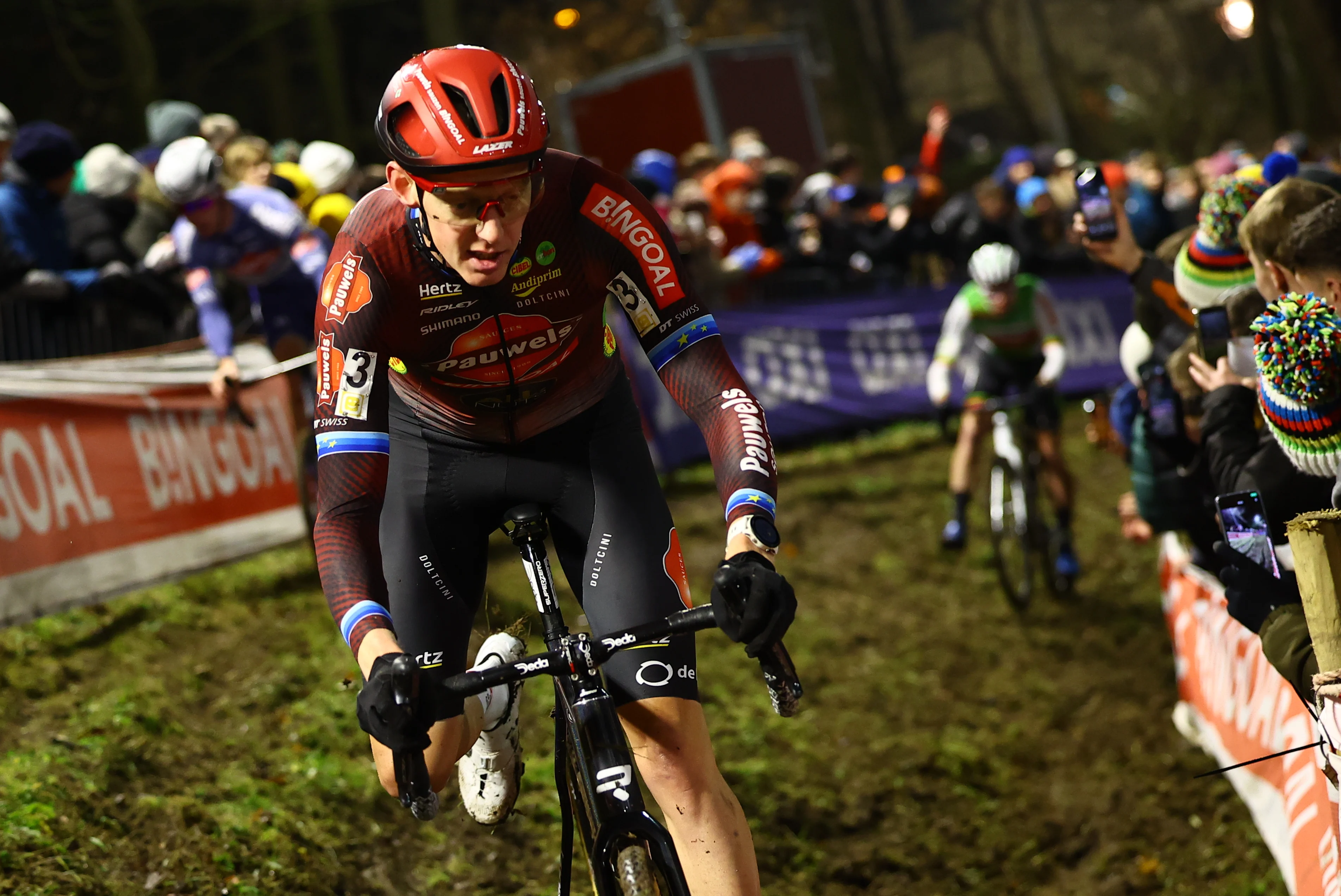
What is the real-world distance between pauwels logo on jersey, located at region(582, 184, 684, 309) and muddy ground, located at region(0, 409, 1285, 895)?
1364 millimetres

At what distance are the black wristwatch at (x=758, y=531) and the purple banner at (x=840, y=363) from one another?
9303 millimetres

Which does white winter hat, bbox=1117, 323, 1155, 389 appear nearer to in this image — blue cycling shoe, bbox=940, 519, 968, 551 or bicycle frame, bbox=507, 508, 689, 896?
bicycle frame, bbox=507, 508, 689, 896

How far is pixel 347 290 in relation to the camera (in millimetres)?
3865

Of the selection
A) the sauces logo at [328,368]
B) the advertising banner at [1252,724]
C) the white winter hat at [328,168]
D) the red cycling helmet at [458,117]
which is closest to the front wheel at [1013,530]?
the advertising banner at [1252,724]

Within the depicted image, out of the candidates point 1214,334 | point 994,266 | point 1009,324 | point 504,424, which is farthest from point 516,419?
point 1009,324

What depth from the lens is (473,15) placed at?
2908 centimetres

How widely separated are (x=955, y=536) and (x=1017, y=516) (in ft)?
1.97

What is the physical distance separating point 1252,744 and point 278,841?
4.26m

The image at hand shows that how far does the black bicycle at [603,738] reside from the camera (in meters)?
3.30

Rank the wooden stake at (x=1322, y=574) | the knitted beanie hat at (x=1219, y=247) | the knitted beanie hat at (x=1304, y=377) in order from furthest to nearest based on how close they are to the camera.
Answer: the knitted beanie hat at (x=1219, y=247)
the knitted beanie hat at (x=1304, y=377)
the wooden stake at (x=1322, y=574)

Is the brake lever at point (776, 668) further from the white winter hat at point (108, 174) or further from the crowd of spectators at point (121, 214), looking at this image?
the white winter hat at point (108, 174)

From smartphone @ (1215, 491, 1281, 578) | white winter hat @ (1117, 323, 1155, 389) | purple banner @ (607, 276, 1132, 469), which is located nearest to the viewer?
smartphone @ (1215, 491, 1281, 578)

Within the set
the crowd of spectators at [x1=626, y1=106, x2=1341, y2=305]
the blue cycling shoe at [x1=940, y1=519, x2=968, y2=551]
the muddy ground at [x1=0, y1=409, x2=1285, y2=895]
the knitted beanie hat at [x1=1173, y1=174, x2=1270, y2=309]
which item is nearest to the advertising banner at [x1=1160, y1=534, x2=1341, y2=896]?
the muddy ground at [x1=0, y1=409, x2=1285, y2=895]

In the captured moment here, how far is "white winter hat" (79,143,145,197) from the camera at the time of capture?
963 cm
